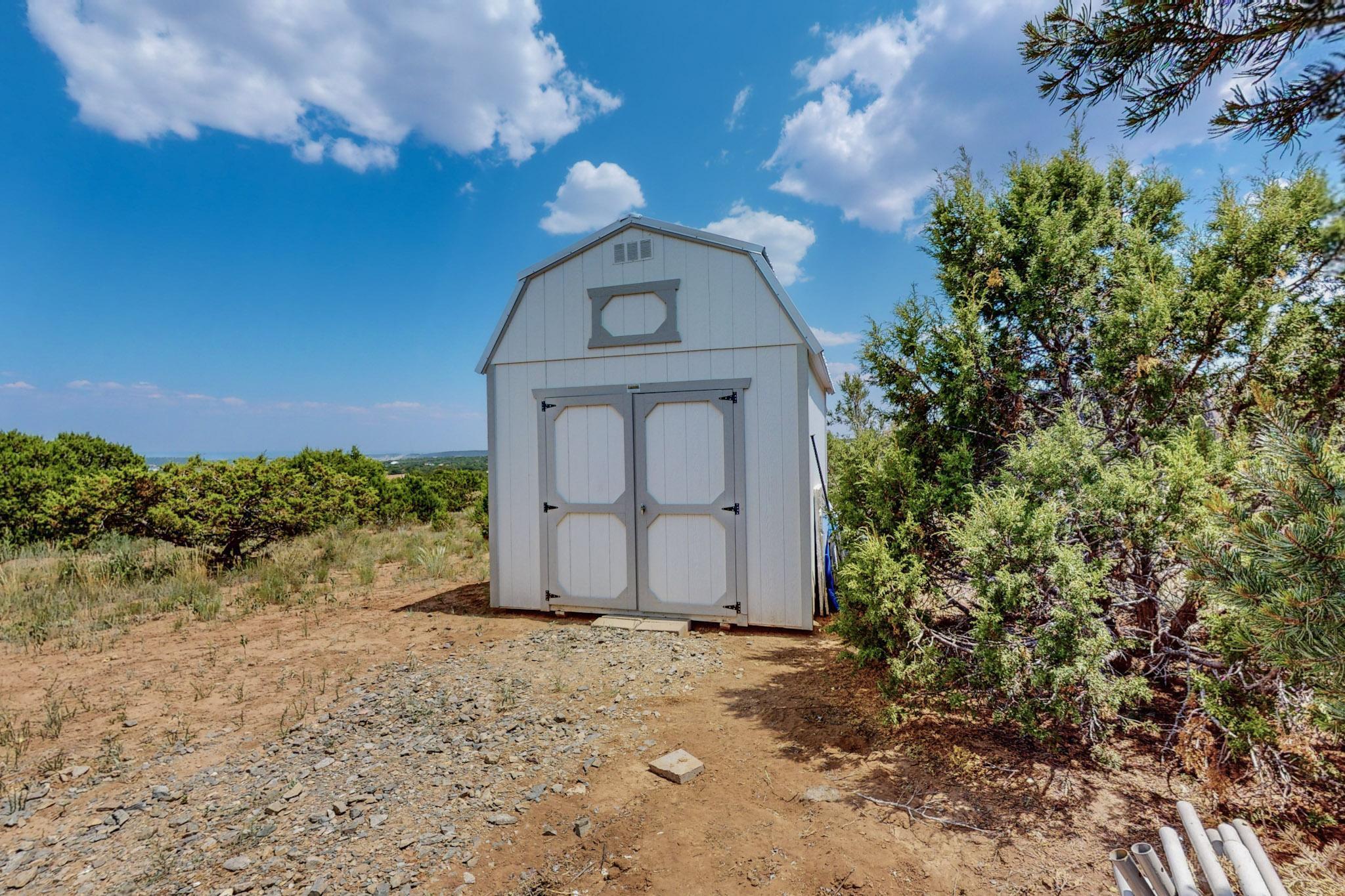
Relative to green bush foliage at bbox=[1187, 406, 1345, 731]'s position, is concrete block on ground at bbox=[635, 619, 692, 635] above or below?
below

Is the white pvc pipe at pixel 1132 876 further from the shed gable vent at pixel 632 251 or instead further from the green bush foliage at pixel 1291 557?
the shed gable vent at pixel 632 251

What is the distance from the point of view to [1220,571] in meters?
1.69

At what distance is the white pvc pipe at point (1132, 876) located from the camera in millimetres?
1579

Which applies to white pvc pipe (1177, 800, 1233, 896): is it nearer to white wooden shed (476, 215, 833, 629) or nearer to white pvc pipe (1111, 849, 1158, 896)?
white pvc pipe (1111, 849, 1158, 896)

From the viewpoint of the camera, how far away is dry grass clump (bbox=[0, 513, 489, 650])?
6.29m

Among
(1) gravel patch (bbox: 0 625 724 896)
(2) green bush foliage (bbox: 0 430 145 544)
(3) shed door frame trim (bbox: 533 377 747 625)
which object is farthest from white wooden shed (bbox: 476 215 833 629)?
(2) green bush foliage (bbox: 0 430 145 544)

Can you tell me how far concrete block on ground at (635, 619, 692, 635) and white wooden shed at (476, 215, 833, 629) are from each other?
118 millimetres

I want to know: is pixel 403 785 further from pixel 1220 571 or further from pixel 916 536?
pixel 1220 571

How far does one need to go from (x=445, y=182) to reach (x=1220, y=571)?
15434 mm

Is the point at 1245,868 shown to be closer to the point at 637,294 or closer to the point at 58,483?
the point at 637,294

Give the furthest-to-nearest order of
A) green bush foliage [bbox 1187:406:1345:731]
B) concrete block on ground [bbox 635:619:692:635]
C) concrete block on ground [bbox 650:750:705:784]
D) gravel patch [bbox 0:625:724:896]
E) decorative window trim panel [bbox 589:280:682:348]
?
decorative window trim panel [bbox 589:280:682:348] < concrete block on ground [bbox 635:619:692:635] < concrete block on ground [bbox 650:750:705:784] < gravel patch [bbox 0:625:724:896] < green bush foliage [bbox 1187:406:1345:731]

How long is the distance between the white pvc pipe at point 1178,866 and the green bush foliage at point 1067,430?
1.00 m

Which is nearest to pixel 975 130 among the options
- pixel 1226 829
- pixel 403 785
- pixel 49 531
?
pixel 1226 829

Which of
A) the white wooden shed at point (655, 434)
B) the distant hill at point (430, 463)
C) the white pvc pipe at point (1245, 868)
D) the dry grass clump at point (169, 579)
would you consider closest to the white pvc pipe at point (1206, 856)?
the white pvc pipe at point (1245, 868)
